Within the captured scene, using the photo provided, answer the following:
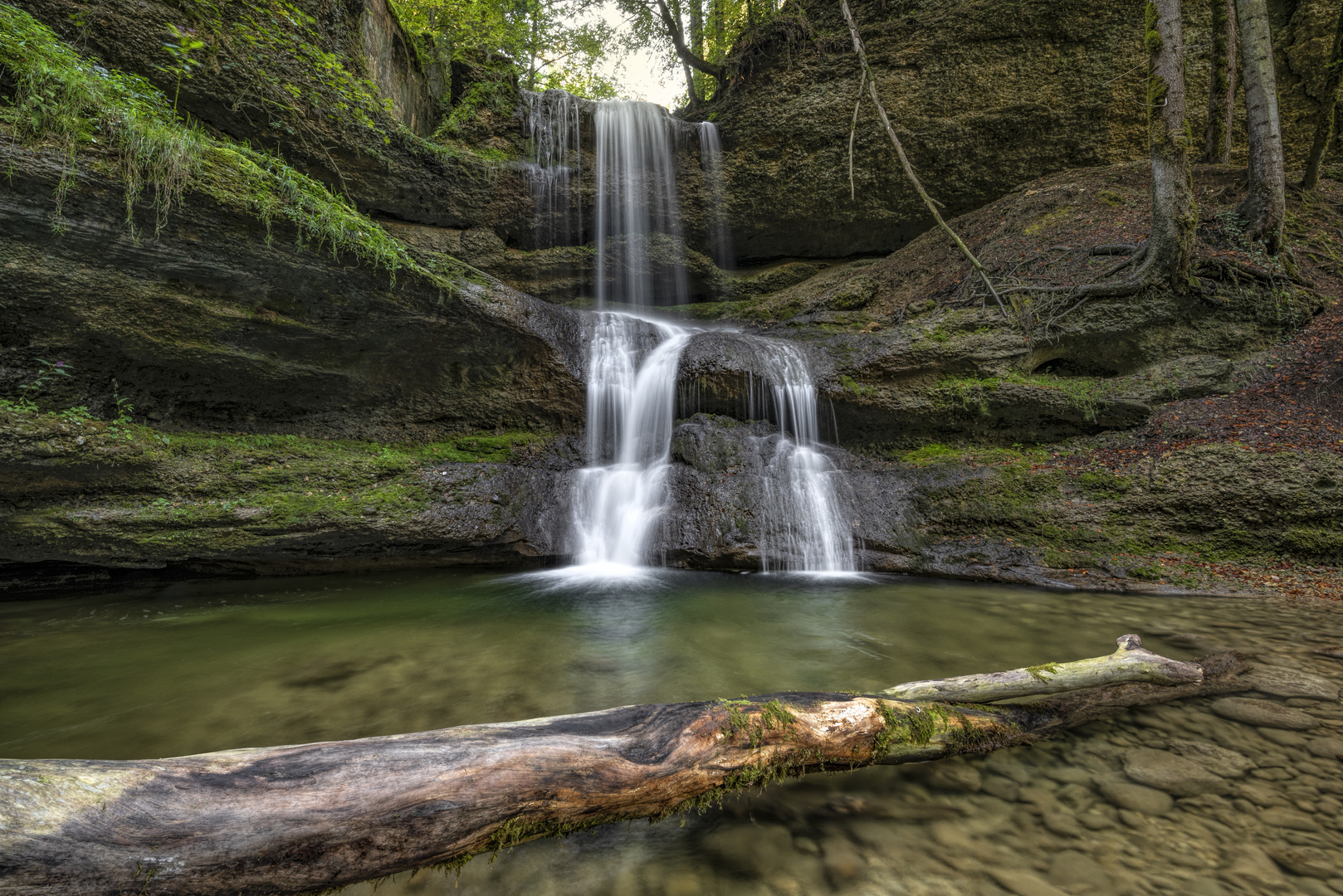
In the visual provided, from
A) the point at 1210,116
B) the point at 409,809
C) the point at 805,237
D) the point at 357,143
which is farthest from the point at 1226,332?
the point at 357,143

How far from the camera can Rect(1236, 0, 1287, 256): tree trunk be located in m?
6.72

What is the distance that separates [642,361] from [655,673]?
5743 mm

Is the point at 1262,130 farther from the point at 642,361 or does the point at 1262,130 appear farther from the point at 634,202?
the point at 634,202

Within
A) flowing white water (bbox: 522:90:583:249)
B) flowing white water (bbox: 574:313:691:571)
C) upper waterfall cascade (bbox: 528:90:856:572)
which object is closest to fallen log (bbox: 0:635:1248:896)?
upper waterfall cascade (bbox: 528:90:856:572)

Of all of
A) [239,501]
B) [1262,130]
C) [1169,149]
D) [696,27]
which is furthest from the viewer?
[696,27]

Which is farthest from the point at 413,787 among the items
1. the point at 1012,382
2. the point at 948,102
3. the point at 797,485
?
the point at 948,102

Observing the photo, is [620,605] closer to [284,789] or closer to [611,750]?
[611,750]

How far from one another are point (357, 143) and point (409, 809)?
9827 mm

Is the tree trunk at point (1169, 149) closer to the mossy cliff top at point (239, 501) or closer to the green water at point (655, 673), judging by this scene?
the green water at point (655, 673)

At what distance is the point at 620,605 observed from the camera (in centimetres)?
506

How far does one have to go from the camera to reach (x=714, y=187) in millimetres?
11859

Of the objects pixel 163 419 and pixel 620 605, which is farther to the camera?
pixel 163 419

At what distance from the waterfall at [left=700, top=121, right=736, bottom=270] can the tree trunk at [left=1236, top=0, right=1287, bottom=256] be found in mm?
8151

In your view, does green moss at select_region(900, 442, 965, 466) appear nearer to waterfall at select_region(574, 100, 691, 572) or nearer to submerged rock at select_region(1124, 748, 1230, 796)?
waterfall at select_region(574, 100, 691, 572)
